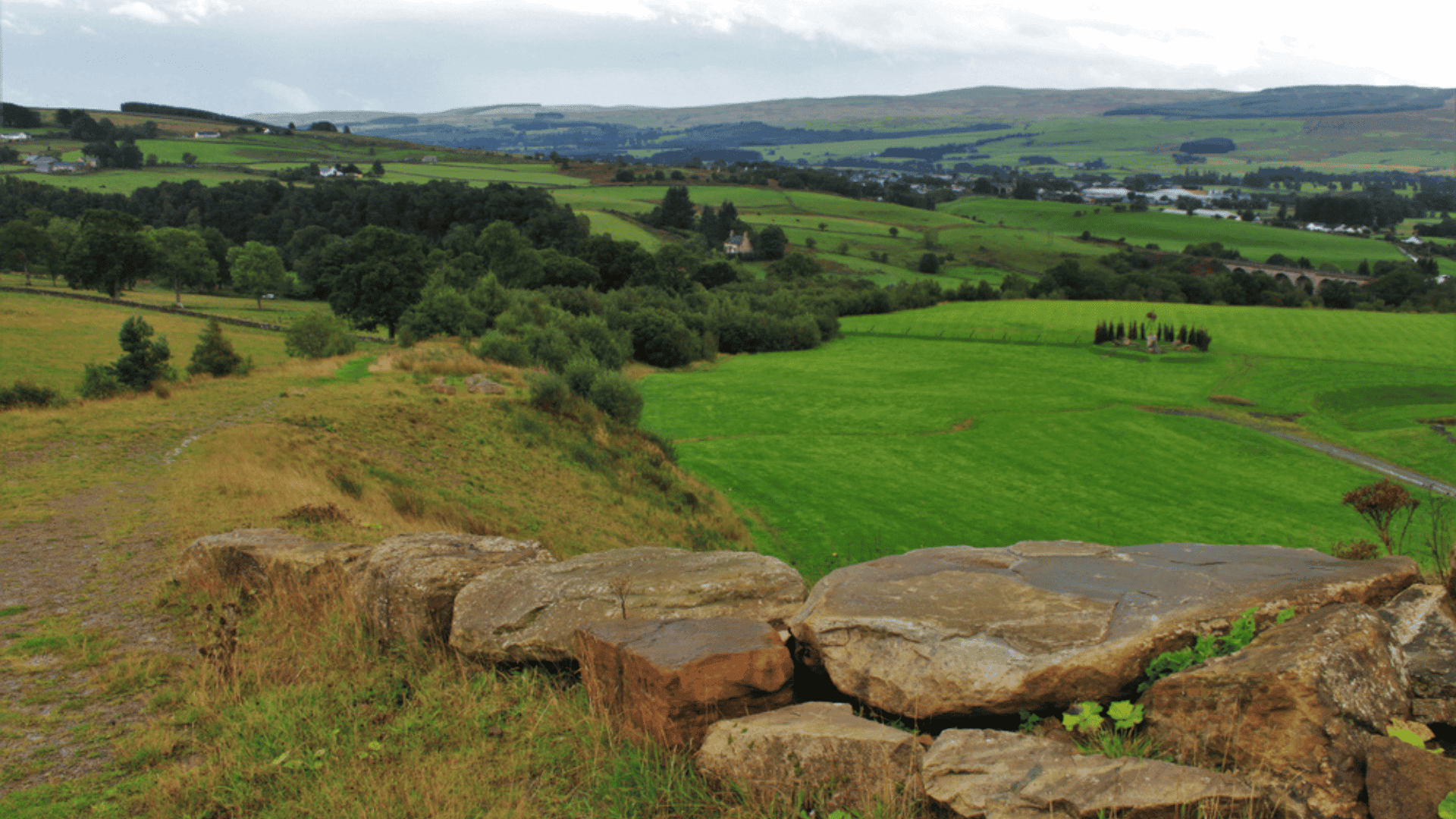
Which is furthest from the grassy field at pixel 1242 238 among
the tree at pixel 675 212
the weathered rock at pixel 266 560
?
the weathered rock at pixel 266 560

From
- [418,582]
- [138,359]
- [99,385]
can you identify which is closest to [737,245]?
[138,359]

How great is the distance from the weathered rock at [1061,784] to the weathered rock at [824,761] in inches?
9.3

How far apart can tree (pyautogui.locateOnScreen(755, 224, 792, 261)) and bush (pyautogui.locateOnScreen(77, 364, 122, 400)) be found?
127694 mm

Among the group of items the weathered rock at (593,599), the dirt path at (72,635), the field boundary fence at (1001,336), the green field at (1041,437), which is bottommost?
the green field at (1041,437)

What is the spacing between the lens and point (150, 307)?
2872 inches

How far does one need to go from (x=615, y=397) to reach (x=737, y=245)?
126016 millimetres

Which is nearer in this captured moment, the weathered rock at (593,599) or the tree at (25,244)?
the weathered rock at (593,599)

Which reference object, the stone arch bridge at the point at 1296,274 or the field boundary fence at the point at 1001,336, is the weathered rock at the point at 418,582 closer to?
the field boundary fence at the point at 1001,336

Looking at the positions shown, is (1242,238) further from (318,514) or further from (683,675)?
(683,675)

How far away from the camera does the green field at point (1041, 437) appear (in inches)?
1629

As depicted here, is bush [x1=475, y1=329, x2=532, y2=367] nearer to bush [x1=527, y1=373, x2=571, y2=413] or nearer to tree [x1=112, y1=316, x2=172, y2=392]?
bush [x1=527, y1=373, x2=571, y2=413]

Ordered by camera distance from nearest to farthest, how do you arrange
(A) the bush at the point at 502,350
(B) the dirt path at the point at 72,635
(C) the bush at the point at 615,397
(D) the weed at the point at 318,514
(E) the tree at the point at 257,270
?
(B) the dirt path at the point at 72,635 < (D) the weed at the point at 318,514 < (C) the bush at the point at 615,397 < (A) the bush at the point at 502,350 < (E) the tree at the point at 257,270

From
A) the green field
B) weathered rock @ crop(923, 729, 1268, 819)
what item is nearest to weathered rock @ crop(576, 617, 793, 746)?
weathered rock @ crop(923, 729, 1268, 819)

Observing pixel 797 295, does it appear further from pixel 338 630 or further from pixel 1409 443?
pixel 338 630
